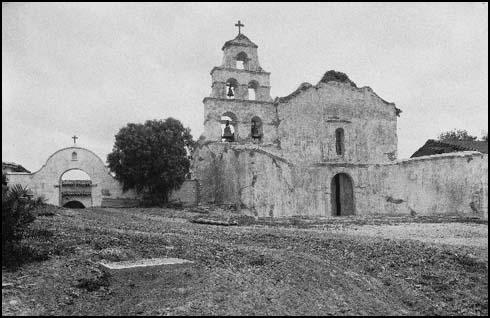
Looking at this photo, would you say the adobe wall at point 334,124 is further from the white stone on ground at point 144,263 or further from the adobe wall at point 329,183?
the white stone on ground at point 144,263

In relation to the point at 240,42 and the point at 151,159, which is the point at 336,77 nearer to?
the point at 240,42

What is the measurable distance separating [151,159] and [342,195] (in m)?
10.1

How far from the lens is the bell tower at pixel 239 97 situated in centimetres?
2286

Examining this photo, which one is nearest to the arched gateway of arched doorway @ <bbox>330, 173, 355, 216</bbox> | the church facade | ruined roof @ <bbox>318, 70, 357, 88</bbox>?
the church facade

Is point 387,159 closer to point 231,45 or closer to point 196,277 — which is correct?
point 231,45

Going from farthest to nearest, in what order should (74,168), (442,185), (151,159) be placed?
1. (74,168)
2. (151,159)
3. (442,185)

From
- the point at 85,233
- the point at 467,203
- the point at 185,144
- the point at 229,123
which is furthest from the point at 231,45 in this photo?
the point at 85,233

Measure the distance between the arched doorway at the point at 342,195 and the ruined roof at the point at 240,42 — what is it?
8.23 meters

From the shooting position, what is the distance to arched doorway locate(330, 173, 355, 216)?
2497 cm

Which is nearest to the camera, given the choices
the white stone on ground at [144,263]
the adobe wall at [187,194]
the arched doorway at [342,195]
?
the white stone on ground at [144,263]

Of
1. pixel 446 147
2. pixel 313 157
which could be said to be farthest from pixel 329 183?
pixel 446 147

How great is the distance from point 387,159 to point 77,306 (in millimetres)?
22340

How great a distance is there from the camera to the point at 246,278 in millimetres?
6820

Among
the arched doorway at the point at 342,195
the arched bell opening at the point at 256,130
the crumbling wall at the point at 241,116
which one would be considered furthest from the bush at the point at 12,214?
the arched doorway at the point at 342,195
